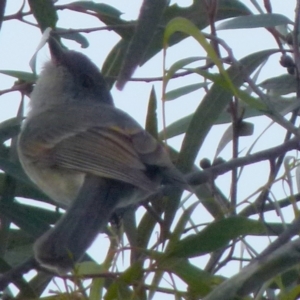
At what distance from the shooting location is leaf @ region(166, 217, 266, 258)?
52.9 inches

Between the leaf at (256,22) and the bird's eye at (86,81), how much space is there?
3.80 feet

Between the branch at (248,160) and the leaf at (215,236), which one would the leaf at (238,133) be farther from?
the leaf at (215,236)

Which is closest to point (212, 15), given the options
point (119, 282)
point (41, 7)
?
point (41, 7)

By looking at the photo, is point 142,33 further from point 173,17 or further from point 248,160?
point 173,17

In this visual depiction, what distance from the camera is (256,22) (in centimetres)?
188

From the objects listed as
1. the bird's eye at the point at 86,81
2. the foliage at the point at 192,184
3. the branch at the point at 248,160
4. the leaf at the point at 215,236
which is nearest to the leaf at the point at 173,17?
the foliage at the point at 192,184

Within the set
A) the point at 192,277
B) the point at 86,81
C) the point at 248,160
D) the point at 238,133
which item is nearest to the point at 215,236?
the point at 192,277

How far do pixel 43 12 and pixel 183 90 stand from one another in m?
0.47

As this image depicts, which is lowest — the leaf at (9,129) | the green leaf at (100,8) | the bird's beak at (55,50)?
the leaf at (9,129)

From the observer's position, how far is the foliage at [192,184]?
132 centimetres

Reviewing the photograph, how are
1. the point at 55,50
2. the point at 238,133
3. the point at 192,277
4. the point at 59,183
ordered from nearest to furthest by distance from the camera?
the point at 192,277 → the point at 238,133 → the point at 59,183 → the point at 55,50

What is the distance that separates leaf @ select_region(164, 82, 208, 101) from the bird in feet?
0.56

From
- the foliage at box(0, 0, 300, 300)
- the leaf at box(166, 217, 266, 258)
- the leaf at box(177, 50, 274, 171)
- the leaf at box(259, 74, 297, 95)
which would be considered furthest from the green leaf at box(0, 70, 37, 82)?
the leaf at box(166, 217, 266, 258)

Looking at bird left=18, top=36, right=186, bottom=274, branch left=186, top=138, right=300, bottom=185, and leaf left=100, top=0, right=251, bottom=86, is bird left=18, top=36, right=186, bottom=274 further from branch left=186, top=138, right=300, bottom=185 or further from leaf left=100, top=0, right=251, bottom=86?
leaf left=100, top=0, right=251, bottom=86
